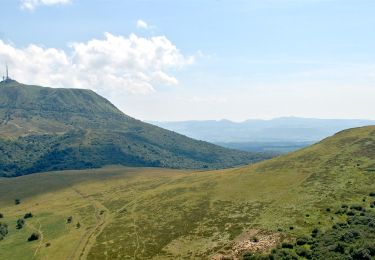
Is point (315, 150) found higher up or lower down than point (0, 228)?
higher up

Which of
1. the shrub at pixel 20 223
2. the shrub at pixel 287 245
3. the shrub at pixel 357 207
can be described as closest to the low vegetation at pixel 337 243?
the shrub at pixel 287 245

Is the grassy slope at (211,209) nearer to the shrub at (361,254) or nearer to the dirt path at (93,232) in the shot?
the dirt path at (93,232)

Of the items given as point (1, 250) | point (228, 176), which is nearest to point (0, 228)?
point (1, 250)

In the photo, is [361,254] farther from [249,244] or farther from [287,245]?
[249,244]

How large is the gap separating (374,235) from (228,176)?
65.4 meters

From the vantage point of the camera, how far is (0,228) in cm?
13588

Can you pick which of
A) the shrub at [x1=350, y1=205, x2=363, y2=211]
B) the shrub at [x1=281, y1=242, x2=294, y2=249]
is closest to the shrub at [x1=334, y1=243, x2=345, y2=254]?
the shrub at [x1=281, y1=242, x2=294, y2=249]

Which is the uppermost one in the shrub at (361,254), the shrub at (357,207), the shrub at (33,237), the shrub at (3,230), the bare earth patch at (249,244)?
the shrub at (357,207)

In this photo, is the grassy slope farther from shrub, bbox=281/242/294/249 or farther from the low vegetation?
shrub, bbox=281/242/294/249

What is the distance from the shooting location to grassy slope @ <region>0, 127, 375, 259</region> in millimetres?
93875

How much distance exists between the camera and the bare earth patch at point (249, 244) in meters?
83.0

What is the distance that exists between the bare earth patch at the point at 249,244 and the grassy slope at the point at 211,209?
6.80 feet

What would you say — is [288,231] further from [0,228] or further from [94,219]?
[0,228]

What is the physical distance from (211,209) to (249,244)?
26397mm
